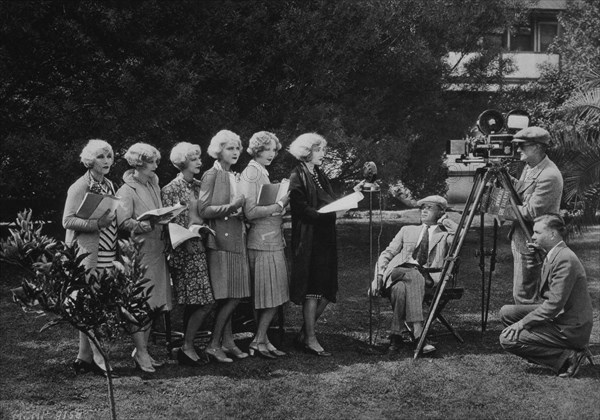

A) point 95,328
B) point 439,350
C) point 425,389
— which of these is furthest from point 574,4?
point 95,328

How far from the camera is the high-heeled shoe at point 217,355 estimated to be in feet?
21.2

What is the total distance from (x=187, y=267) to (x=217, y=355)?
815 mm

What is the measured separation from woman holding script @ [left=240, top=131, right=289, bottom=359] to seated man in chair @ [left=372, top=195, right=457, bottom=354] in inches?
41.9

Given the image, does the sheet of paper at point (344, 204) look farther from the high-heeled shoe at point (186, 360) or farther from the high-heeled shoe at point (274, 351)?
the high-heeled shoe at point (186, 360)

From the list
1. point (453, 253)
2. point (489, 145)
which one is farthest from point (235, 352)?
point (489, 145)

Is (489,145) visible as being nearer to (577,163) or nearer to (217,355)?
(217,355)

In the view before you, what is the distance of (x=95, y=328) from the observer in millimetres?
4352

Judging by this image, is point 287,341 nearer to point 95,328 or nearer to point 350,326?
point 350,326

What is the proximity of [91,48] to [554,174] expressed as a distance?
6702 millimetres

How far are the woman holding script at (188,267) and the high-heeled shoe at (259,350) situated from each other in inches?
17.7

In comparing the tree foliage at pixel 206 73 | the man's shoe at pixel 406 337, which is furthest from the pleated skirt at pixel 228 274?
the tree foliage at pixel 206 73

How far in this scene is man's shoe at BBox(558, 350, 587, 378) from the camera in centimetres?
603

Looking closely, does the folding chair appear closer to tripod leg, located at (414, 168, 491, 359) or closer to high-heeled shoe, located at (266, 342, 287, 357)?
tripod leg, located at (414, 168, 491, 359)

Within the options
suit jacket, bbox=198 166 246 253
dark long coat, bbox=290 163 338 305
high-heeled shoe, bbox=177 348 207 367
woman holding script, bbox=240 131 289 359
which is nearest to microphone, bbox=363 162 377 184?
dark long coat, bbox=290 163 338 305
